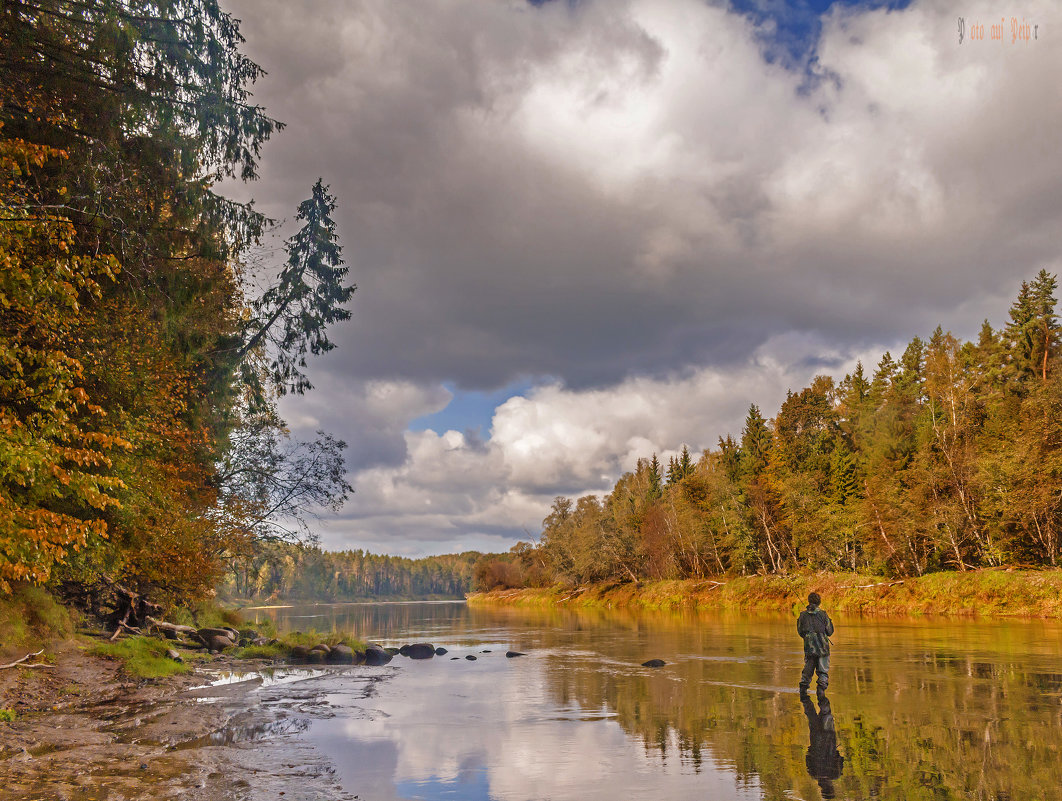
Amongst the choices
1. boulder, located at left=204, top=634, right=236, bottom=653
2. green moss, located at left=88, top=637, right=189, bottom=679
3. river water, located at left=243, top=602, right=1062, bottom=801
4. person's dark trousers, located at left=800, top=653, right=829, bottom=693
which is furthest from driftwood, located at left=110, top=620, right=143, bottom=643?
person's dark trousers, located at left=800, top=653, right=829, bottom=693

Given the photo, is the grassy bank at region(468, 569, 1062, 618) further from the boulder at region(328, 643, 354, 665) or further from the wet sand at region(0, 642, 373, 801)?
the wet sand at region(0, 642, 373, 801)

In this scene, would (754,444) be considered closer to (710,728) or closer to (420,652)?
(420,652)

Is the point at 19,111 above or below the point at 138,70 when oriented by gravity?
below

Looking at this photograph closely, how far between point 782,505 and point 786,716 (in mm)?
70125

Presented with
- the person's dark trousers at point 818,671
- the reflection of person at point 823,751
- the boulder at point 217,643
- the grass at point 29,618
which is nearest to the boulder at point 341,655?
the boulder at point 217,643

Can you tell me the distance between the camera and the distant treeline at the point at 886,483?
163 feet

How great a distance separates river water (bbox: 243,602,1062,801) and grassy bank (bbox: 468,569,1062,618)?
18588mm

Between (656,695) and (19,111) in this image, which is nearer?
(19,111)

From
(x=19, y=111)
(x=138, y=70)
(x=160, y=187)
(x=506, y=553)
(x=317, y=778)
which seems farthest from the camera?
(x=506, y=553)

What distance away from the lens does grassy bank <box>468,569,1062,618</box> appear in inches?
1736

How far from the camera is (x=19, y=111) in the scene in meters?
12.5

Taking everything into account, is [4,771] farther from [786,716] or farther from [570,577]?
[570,577]

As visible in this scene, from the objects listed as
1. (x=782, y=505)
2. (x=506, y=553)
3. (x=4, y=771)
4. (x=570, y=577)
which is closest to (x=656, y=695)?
(x=4, y=771)

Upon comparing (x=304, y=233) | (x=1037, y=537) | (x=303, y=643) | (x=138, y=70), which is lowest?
(x=303, y=643)
